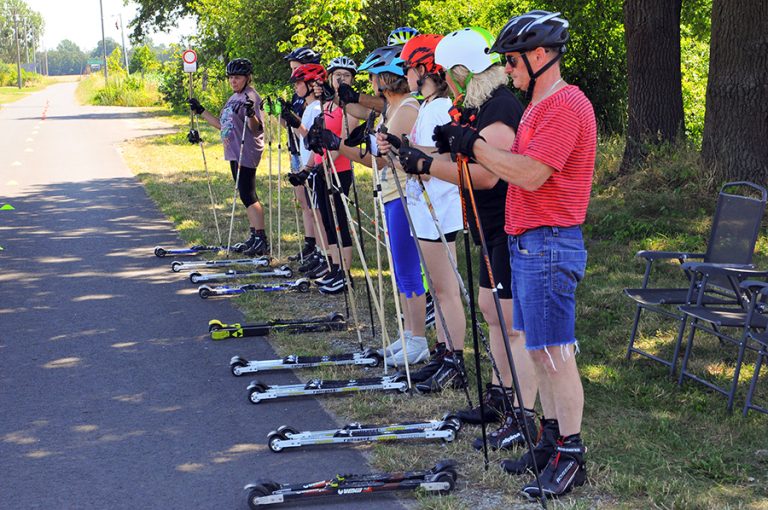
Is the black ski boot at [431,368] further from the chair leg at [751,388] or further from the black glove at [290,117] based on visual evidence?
the black glove at [290,117]

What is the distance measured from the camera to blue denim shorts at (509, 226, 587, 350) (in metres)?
4.24

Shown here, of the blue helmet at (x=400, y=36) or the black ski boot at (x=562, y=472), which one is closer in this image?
the black ski boot at (x=562, y=472)

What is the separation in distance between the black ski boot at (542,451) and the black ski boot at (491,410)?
65cm

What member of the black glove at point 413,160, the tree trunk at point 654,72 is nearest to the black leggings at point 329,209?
the black glove at point 413,160

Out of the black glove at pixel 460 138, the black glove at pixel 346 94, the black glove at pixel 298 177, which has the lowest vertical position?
the black glove at pixel 298 177

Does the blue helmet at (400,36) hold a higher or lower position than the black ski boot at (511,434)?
higher

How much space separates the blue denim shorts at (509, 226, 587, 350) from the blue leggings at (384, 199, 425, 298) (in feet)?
6.97

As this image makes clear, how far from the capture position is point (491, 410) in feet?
17.9

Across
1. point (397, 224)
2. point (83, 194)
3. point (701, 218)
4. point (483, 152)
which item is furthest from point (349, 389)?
point (83, 194)

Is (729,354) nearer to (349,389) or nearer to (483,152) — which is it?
(349,389)

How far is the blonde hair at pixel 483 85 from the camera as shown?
185 inches

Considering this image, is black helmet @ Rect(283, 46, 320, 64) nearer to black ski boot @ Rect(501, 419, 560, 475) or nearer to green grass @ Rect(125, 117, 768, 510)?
green grass @ Rect(125, 117, 768, 510)

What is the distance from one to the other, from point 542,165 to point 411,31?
10.5 ft

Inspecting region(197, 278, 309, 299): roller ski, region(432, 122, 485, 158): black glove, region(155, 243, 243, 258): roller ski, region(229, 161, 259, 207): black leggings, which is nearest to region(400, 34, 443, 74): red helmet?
region(432, 122, 485, 158): black glove
